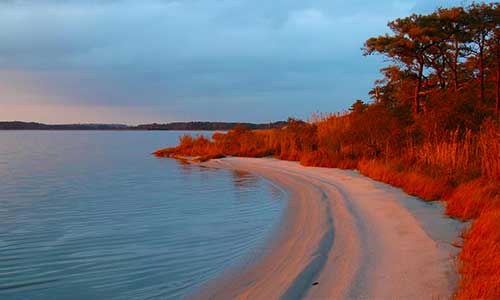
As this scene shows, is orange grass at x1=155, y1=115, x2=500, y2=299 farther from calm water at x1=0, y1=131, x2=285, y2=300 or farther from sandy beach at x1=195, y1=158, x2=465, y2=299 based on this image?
calm water at x1=0, y1=131, x2=285, y2=300

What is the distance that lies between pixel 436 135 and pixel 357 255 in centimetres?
869

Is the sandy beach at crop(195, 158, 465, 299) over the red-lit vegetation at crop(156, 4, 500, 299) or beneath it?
beneath

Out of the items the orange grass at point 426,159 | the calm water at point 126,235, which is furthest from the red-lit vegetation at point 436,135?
the calm water at point 126,235

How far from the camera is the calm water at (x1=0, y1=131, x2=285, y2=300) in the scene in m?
5.36

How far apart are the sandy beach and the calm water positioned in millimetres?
508

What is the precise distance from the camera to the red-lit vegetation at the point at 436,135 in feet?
20.4

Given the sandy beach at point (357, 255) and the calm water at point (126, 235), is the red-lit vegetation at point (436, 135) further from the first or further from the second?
the calm water at point (126, 235)

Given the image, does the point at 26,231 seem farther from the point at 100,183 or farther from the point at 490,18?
the point at 490,18

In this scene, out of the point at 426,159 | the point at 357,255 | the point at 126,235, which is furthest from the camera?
the point at 426,159

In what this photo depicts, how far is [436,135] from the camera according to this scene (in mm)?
12797

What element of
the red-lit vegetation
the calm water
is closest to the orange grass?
the red-lit vegetation

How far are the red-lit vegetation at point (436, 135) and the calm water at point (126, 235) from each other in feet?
10.8

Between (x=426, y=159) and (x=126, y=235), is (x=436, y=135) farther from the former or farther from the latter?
(x=126, y=235)

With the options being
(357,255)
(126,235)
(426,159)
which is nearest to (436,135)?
(426,159)
